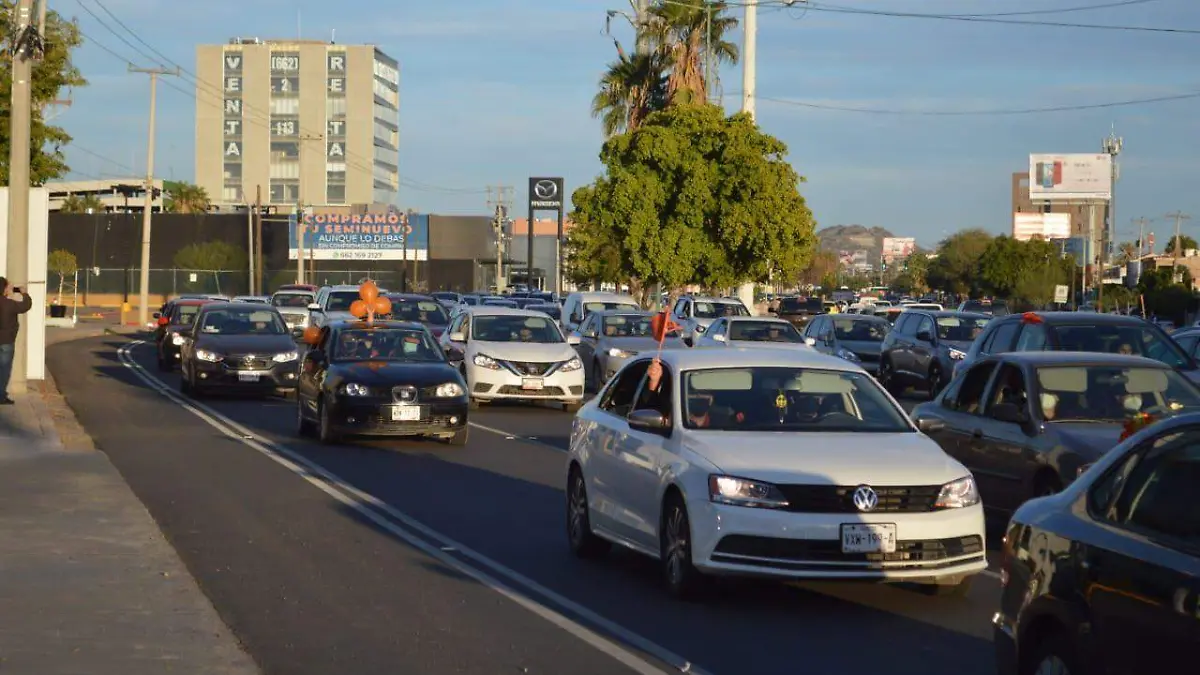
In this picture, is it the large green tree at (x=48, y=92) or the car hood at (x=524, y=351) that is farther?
the large green tree at (x=48, y=92)

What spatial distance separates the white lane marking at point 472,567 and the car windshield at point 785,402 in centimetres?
154

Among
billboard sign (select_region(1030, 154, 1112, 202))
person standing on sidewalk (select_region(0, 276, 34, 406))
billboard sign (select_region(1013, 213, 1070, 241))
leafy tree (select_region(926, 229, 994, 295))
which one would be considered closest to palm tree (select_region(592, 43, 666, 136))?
person standing on sidewalk (select_region(0, 276, 34, 406))

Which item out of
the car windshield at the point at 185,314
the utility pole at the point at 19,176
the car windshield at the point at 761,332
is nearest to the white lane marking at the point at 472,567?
the utility pole at the point at 19,176

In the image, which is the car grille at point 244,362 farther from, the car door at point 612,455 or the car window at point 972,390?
the car door at point 612,455

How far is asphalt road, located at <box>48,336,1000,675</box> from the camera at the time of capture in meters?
8.74

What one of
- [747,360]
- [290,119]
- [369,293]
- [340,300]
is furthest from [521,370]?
[290,119]

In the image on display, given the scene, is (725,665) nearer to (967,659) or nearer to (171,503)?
(967,659)

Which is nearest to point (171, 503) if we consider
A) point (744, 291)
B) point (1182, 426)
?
point (1182, 426)

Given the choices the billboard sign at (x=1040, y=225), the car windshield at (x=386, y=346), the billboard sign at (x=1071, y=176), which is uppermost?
the billboard sign at (x=1071, y=176)

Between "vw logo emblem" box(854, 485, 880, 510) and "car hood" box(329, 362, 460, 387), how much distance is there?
1201cm

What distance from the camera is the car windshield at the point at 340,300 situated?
123 ft

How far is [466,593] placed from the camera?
10.7 m

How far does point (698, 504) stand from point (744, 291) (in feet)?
156

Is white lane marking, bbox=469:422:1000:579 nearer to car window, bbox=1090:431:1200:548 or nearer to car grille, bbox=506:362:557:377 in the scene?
car grille, bbox=506:362:557:377
